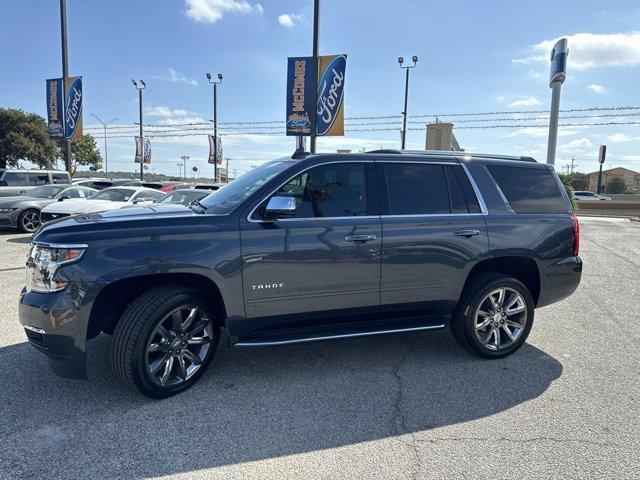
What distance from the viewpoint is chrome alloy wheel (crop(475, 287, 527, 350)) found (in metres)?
4.31

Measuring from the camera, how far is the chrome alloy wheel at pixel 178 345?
11.1 feet

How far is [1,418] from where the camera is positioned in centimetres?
311

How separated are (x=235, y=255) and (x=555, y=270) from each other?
3.23m

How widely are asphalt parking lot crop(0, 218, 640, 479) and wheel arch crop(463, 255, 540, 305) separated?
0.69 meters

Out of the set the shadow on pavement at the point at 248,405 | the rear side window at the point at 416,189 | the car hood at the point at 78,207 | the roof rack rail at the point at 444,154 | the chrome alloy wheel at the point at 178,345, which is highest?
the roof rack rail at the point at 444,154

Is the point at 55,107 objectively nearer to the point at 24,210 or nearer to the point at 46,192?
the point at 46,192

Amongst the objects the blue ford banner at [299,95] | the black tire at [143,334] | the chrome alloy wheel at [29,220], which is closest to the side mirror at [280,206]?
the black tire at [143,334]

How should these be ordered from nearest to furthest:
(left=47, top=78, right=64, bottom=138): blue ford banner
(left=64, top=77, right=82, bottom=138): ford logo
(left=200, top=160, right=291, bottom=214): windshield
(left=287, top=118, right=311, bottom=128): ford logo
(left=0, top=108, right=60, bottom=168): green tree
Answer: (left=200, top=160, right=291, bottom=214): windshield → (left=287, top=118, right=311, bottom=128): ford logo → (left=64, top=77, right=82, bottom=138): ford logo → (left=47, top=78, right=64, bottom=138): blue ford banner → (left=0, top=108, right=60, bottom=168): green tree

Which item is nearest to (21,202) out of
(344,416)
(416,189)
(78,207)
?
(78,207)

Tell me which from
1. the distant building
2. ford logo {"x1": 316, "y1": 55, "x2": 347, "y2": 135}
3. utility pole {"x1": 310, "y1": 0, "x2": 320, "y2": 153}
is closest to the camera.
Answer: utility pole {"x1": 310, "y1": 0, "x2": 320, "y2": 153}

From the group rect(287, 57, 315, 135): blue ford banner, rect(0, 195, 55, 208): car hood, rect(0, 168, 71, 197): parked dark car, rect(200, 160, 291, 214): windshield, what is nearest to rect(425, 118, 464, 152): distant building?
rect(287, 57, 315, 135): blue ford banner

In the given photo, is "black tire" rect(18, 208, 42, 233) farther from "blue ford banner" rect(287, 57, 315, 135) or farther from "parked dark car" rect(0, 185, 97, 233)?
"blue ford banner" rect(287, 57, 315, 135)

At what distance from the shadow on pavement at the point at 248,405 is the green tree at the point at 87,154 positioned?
60681 millimetres

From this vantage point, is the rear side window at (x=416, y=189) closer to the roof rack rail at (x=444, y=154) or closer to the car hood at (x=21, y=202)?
the roof rack rail at (x=444, y=154)
